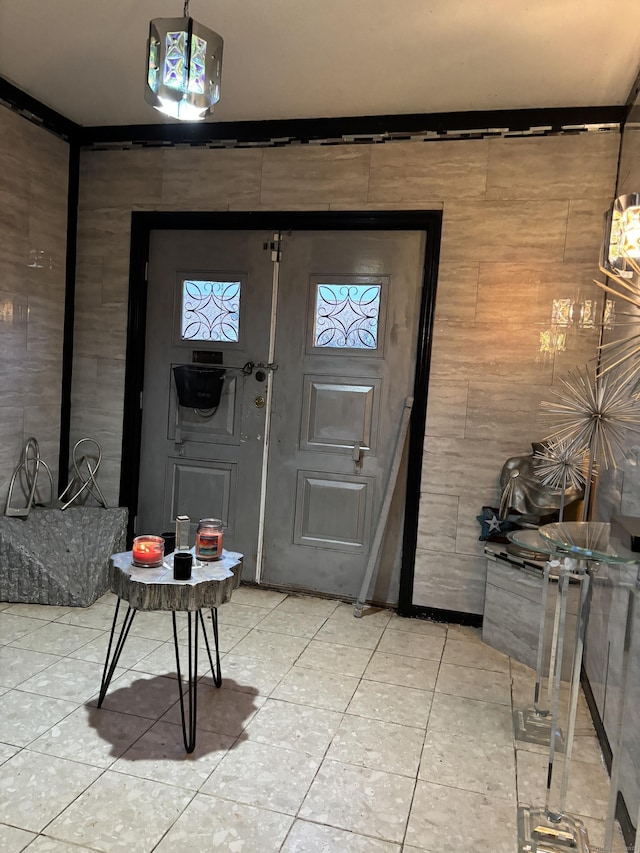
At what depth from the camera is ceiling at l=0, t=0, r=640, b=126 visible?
2490 millimetres

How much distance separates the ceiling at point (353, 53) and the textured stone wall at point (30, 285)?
36cm

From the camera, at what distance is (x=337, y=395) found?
369 cm

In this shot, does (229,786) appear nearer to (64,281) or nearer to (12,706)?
(12,706)

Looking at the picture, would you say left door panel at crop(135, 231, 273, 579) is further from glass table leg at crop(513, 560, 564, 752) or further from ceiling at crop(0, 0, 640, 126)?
glass table leg at crop(513, 560, 564, 752)

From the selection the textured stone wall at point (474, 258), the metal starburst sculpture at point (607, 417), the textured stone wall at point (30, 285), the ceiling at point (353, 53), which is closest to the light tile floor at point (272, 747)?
the textured stone wall at point (474, 258)

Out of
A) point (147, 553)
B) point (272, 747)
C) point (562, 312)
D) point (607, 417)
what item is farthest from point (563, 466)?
point (147, 553)

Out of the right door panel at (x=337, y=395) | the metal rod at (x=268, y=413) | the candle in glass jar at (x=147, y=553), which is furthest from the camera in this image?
the metal rod at (x=268, y=413)

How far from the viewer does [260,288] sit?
3.75m

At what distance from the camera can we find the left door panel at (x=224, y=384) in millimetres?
3791

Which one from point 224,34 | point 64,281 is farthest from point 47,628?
point 224,34

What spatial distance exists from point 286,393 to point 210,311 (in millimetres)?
695

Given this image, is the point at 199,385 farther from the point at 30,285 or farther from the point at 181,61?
the point at 181,61

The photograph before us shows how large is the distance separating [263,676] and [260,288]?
7.10 ft

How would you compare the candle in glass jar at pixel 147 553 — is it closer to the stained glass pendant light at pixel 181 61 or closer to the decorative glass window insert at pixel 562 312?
the stained glass pendant light at pixel 181 61
